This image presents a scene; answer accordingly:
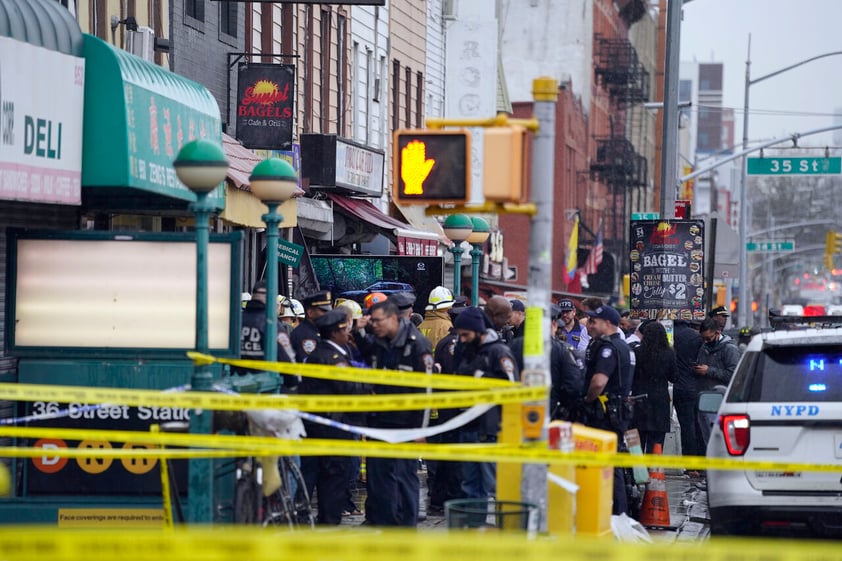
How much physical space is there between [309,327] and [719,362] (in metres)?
5.99

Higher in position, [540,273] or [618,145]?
[618,145]

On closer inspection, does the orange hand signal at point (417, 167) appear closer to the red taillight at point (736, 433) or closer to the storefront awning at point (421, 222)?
the red taillight at point (736, 433)

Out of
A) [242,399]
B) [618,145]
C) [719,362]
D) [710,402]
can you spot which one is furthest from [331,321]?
[618,145]

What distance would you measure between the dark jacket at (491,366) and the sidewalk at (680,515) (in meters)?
1.46

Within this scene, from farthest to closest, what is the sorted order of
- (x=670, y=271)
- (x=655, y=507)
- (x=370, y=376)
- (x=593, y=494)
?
(x=670, y=271) < (x=655, y=507) < (x=370, y=376) < (x=593, y=494)

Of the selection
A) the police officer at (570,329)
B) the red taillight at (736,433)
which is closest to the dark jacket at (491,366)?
the red taillight at (736,433)

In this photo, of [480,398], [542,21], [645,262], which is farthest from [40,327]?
[542,21]

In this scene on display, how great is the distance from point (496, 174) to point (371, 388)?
3.99 metres

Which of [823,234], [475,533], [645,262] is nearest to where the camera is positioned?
[475,533]

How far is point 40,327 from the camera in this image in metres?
10.8

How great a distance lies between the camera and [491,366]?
11.8 metres

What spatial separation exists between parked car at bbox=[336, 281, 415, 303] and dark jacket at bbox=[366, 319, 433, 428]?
7.39m

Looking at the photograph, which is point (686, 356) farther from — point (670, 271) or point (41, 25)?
point (41, 25)

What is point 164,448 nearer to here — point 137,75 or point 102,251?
point 102,251
